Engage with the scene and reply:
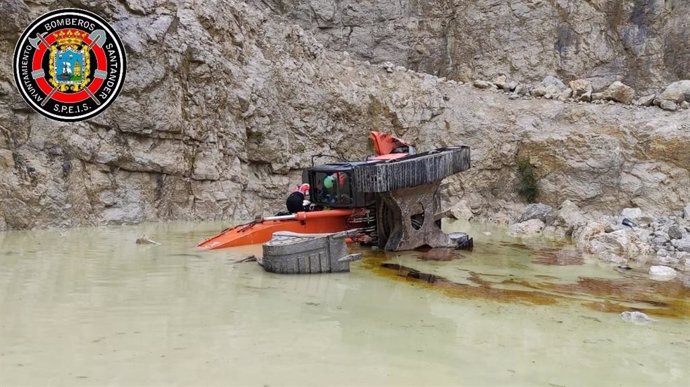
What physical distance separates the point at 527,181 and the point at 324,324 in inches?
542

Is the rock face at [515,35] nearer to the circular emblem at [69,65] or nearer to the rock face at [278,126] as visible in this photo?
the rock face at [278,126]

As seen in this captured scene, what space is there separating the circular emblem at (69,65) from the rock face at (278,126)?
22 centimetres

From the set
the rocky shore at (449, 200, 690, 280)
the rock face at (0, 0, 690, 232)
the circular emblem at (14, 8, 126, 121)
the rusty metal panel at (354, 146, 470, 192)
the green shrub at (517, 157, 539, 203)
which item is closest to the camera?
the rusty metal panel at (354, 146, 470, 192)

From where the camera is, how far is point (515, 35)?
21.4 m

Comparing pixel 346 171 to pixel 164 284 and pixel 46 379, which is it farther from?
pixel 46 379

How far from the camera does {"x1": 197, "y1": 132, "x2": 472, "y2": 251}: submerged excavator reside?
331 inches

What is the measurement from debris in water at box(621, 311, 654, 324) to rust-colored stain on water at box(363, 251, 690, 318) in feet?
0.80

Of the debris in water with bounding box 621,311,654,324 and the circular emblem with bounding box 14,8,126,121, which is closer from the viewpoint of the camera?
the debris in water with bounding box 621,311,654,324

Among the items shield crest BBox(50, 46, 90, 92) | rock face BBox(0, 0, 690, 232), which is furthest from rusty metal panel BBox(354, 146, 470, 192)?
shield crest BBox(50, 46, 90, 92)

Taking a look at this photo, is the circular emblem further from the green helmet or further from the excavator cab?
the green helmet

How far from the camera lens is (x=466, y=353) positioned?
3881mm

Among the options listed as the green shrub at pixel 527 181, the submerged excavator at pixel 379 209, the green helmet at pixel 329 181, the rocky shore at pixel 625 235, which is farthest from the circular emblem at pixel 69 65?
the green shrub at pixel 527 181

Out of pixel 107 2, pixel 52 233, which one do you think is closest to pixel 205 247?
pixel 52 233

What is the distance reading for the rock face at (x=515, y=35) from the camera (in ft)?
67.7
